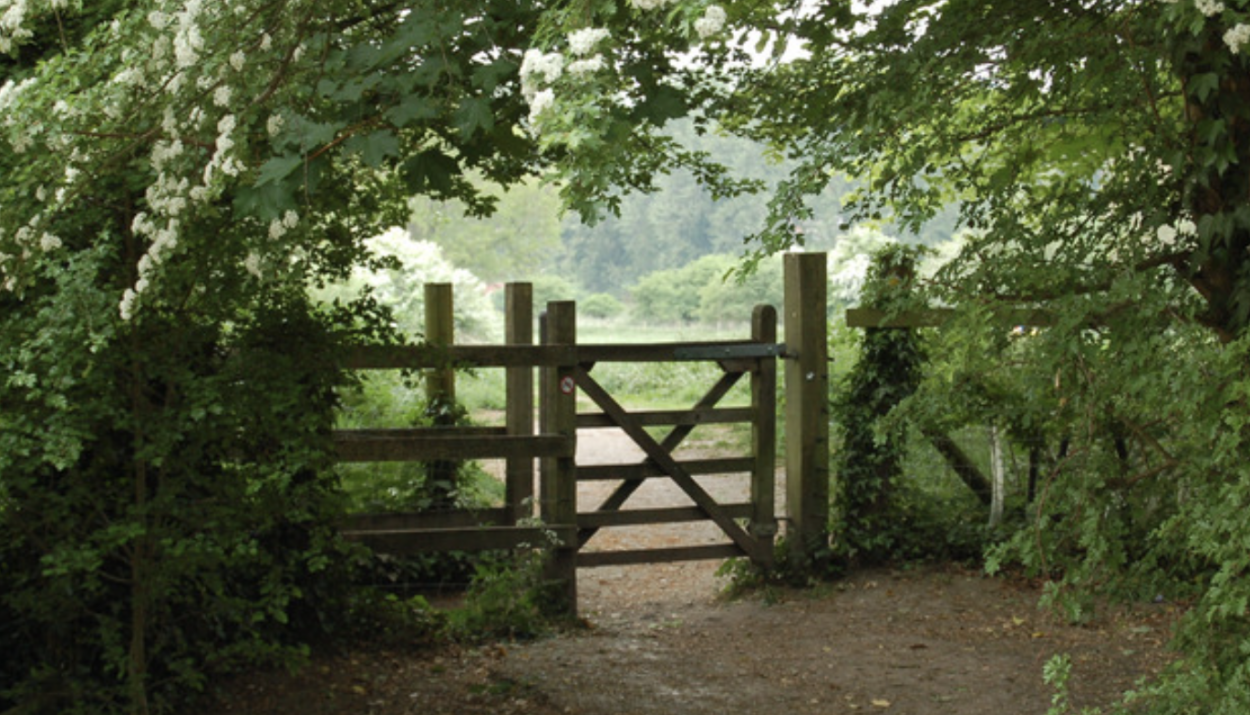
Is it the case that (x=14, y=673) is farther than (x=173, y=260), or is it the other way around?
(x=14, y=673)

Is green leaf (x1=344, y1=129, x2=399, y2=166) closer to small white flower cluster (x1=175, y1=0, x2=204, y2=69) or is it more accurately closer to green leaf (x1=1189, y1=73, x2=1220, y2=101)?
small white flower cluster (x1=175, y1=0, x2=204, y2=69)

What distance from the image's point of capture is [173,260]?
4379 mm

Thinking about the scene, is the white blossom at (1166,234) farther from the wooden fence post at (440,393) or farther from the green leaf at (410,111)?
the wooden fence post at (440,393)

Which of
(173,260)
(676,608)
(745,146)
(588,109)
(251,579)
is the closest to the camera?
(588,109)

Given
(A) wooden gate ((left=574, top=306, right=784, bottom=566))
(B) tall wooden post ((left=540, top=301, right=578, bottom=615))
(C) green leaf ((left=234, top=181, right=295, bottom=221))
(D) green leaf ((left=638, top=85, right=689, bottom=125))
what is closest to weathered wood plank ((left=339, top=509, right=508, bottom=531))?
(B) tall wooden post ((left=540, top=301, right=578, bottom=615))

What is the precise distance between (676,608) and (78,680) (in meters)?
3.56

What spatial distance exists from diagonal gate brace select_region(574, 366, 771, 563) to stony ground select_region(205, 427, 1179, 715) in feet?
1.00

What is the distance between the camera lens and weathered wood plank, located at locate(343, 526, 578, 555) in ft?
20.3

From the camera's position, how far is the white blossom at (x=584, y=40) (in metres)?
2.66

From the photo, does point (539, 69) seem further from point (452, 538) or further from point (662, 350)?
point (662, 350)

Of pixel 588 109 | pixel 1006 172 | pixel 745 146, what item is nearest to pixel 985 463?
pixel 1006 172

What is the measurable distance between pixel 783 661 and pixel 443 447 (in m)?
1.92

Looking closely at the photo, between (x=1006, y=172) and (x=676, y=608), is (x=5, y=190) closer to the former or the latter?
(x=1006, y=172)

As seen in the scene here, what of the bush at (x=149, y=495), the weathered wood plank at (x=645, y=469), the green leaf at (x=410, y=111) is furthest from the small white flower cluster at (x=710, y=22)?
the weathered wood plank at (x=645, y=469)
